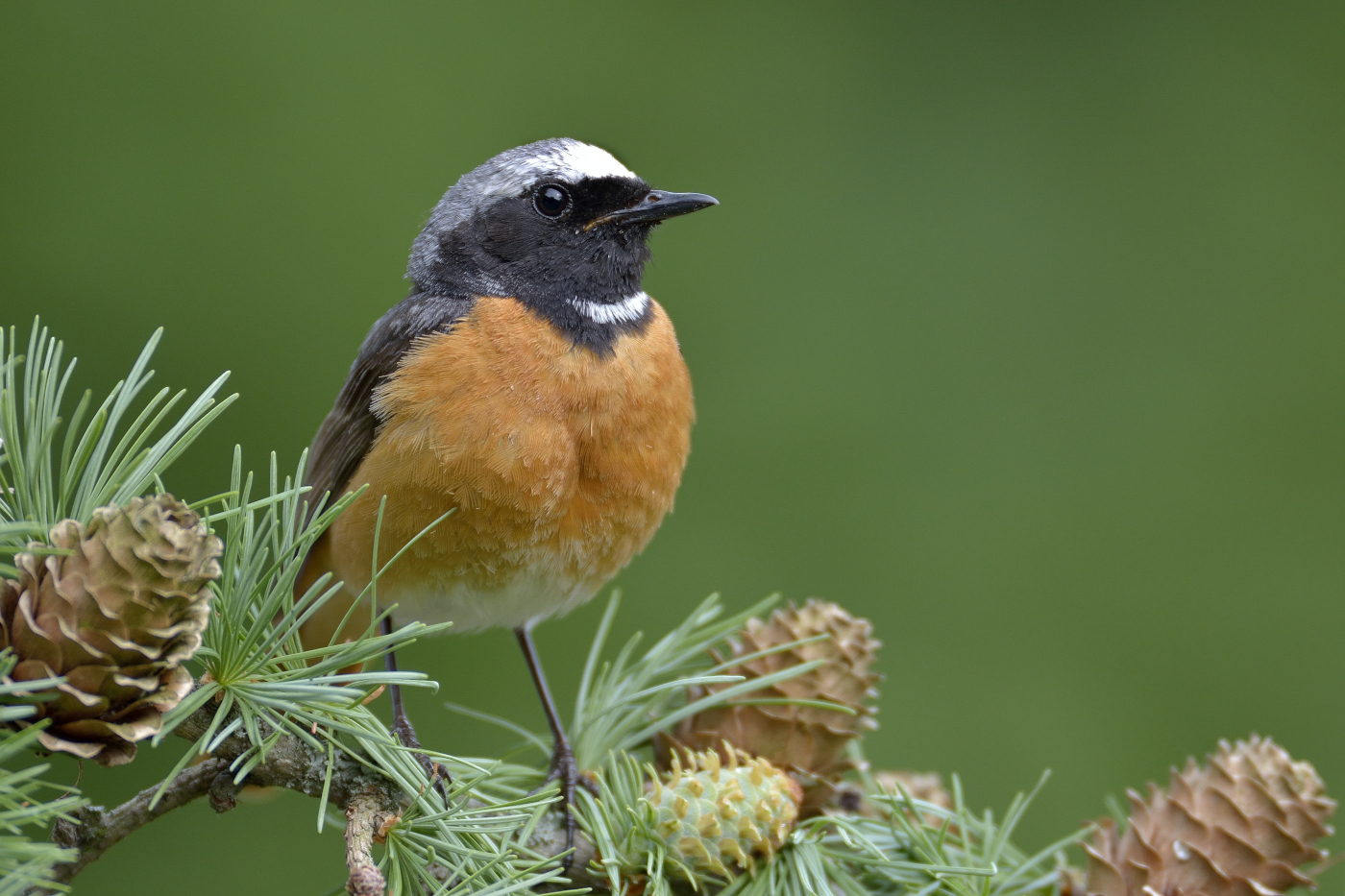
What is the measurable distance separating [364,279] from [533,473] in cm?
225

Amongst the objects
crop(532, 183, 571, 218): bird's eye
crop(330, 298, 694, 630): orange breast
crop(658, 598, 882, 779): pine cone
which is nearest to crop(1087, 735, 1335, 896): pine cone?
crop(658, 598, 882, 779): pine cone

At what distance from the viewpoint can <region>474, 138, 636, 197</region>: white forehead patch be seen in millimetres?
2508

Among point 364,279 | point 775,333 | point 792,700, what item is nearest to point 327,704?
point 792,700

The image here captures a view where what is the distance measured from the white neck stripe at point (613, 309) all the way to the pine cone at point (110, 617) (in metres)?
1.42

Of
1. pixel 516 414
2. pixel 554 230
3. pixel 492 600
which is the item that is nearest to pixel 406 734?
pixel 492 600

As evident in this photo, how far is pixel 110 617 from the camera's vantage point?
38.7 inches

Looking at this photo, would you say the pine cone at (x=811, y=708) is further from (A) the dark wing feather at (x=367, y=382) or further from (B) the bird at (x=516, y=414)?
(A) the dark wing feather at (x=367, y=382)

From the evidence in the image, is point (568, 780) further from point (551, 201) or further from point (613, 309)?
point (551, 201)

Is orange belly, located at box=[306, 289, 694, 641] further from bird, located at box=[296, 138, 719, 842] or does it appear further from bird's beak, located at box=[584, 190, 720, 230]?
bird's beak, located at box=[584, 190, 720, 230]

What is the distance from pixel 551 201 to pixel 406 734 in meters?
1.22

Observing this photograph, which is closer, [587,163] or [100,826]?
[100,826]

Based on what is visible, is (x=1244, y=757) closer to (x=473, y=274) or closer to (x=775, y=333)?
(x=473, y=274)

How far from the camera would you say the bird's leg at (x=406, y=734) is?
1397 millimetres

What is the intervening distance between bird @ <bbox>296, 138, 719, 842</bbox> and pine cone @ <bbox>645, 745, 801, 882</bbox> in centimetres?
26
